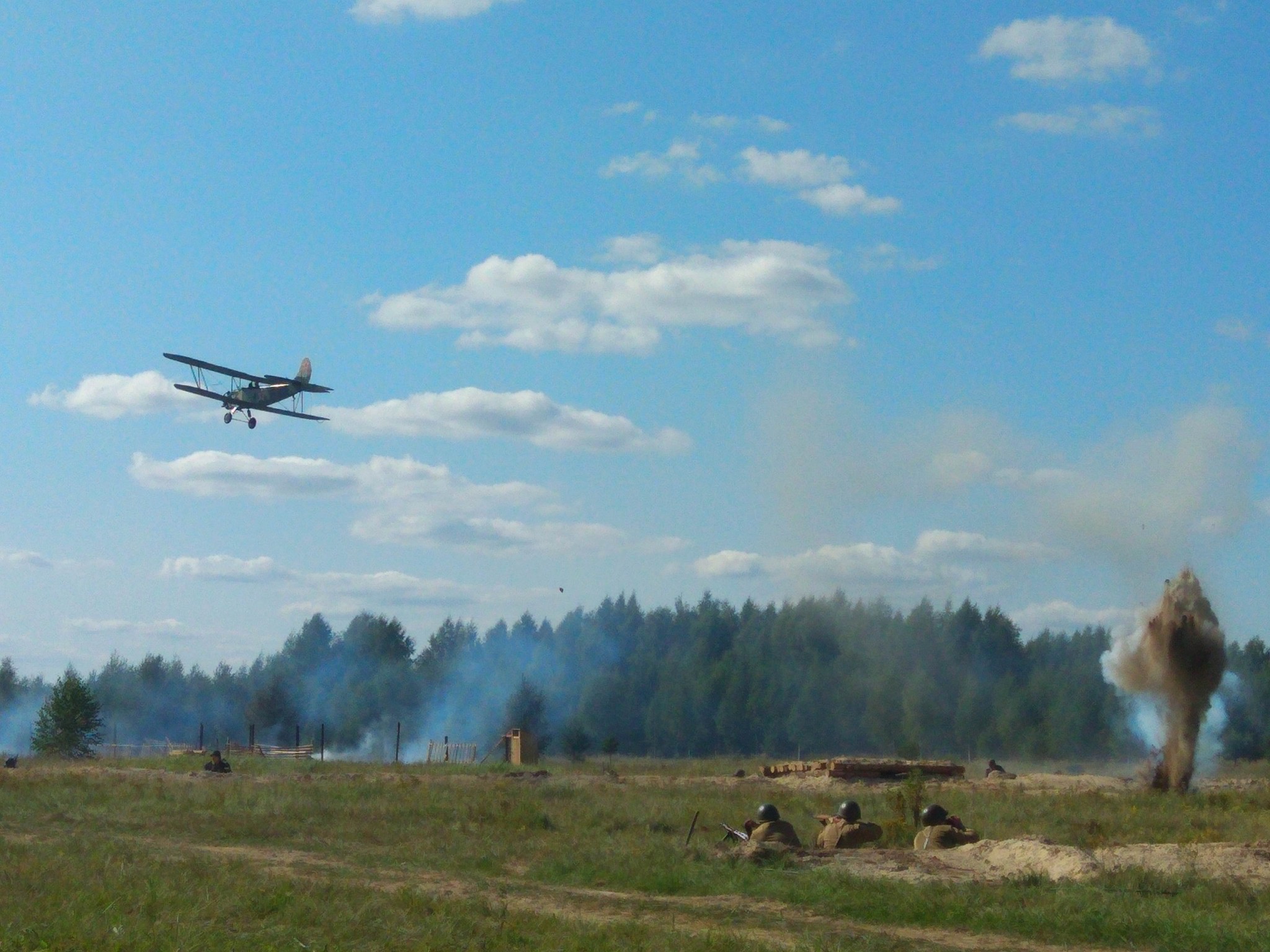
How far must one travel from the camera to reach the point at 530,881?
20297 mm

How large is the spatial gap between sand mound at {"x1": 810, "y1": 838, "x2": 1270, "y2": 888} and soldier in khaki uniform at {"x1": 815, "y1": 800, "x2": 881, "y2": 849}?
3.95 feet

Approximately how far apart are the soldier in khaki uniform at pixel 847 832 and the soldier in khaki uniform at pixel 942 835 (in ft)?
2.78

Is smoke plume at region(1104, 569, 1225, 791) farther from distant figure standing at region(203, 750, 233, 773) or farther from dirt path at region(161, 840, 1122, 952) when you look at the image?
distant figure standing at region(203, 750, 233, 773)

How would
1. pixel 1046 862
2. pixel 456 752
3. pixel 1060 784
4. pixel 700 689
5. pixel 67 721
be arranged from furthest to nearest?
pixel 700 689 < pixel 67 721 < pixel 456 752 < pixel 1060 784 < pixel 1046 862

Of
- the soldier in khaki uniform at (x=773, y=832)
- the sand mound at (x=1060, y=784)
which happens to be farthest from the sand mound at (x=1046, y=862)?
the sand mound at (x=1060, y=784)

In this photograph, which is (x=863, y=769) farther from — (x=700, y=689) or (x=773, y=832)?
(x=700, y=689)

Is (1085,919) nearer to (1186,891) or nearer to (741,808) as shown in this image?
(1186,891)

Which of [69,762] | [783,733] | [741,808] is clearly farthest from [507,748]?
[783,733]

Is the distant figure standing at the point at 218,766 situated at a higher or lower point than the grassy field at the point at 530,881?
lower

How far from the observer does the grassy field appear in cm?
1457

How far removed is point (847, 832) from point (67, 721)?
6218 cm

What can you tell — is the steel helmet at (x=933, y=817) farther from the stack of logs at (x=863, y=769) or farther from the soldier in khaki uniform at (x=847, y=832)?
the stack of logs at (x=863, y=769)

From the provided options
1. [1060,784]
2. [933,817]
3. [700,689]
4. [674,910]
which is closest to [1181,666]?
[1060,784]

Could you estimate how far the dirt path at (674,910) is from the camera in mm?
15039
